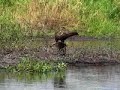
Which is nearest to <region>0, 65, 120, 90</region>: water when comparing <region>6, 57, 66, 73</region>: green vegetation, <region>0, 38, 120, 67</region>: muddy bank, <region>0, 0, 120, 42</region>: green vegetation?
<region>6, 57, 66, 73</region>: green vegetation

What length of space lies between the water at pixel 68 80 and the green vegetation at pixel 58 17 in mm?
7216

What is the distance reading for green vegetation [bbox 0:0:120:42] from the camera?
28.2m

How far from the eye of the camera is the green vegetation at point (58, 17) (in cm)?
2823

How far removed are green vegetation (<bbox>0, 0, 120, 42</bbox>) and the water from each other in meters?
7.22

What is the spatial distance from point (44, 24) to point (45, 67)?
1128cm

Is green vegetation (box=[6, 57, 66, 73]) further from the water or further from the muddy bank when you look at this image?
the muddy bank

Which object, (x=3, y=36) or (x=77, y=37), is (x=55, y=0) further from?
(x=3, y=36)

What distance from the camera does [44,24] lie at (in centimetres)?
2922

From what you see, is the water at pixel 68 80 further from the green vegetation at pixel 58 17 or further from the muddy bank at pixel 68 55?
the green vegetation at pixel 58 17

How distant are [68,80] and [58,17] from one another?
12915mm

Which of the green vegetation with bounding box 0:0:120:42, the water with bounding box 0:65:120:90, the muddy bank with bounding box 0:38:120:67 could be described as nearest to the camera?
the water with bounding box 0:65:120:90

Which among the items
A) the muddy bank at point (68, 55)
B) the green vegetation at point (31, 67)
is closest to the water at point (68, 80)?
the green vegetation at point (31, 67)

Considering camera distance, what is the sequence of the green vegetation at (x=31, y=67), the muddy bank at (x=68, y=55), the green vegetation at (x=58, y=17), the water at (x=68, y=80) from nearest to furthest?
the water at (x=68, y=80) < the green vegetation at (x=31, y=67) < the muddy bank at (x=68, y=55) < the green vegetation at (x=58, y=17)

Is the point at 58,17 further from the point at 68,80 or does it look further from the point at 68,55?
the point at 68,80
